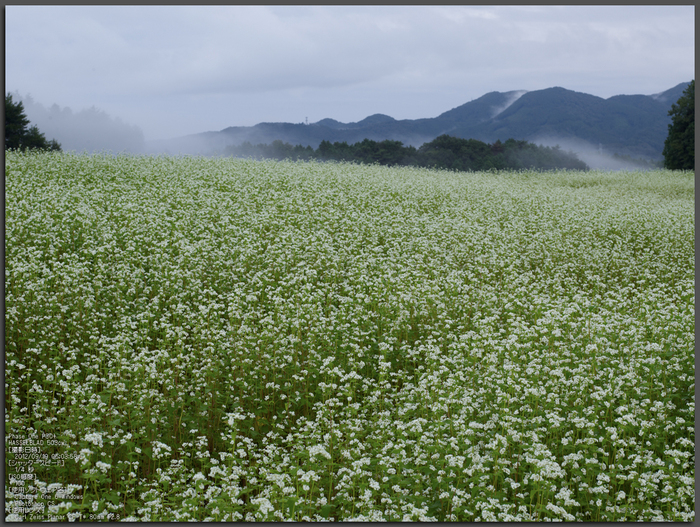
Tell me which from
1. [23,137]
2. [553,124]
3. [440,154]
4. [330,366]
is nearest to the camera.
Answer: [330,366]

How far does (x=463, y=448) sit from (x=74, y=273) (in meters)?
6.36

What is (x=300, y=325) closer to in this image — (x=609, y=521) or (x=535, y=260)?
(x=609, y=521)

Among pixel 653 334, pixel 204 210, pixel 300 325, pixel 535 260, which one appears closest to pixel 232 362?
pixel 300 325

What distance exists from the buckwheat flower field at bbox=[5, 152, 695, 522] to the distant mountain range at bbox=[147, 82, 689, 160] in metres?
23.6

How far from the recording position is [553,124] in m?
102

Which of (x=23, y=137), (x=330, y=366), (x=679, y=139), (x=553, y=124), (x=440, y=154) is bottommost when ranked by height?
(x=330, y=366)

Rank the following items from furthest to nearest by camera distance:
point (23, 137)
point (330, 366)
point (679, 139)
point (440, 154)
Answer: point (440, 154)
point (679, 139)
point (23, 137)
point (330, 366)

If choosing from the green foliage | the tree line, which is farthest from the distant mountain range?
the green foliage

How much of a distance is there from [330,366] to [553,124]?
109 metres

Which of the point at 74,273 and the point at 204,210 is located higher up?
the point at 204,210

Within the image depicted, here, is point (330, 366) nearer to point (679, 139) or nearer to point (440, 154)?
point (440, 154)

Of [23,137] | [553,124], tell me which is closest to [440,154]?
[23,137]

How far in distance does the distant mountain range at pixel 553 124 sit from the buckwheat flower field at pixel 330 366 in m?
23.6

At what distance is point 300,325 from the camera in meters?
7.25
